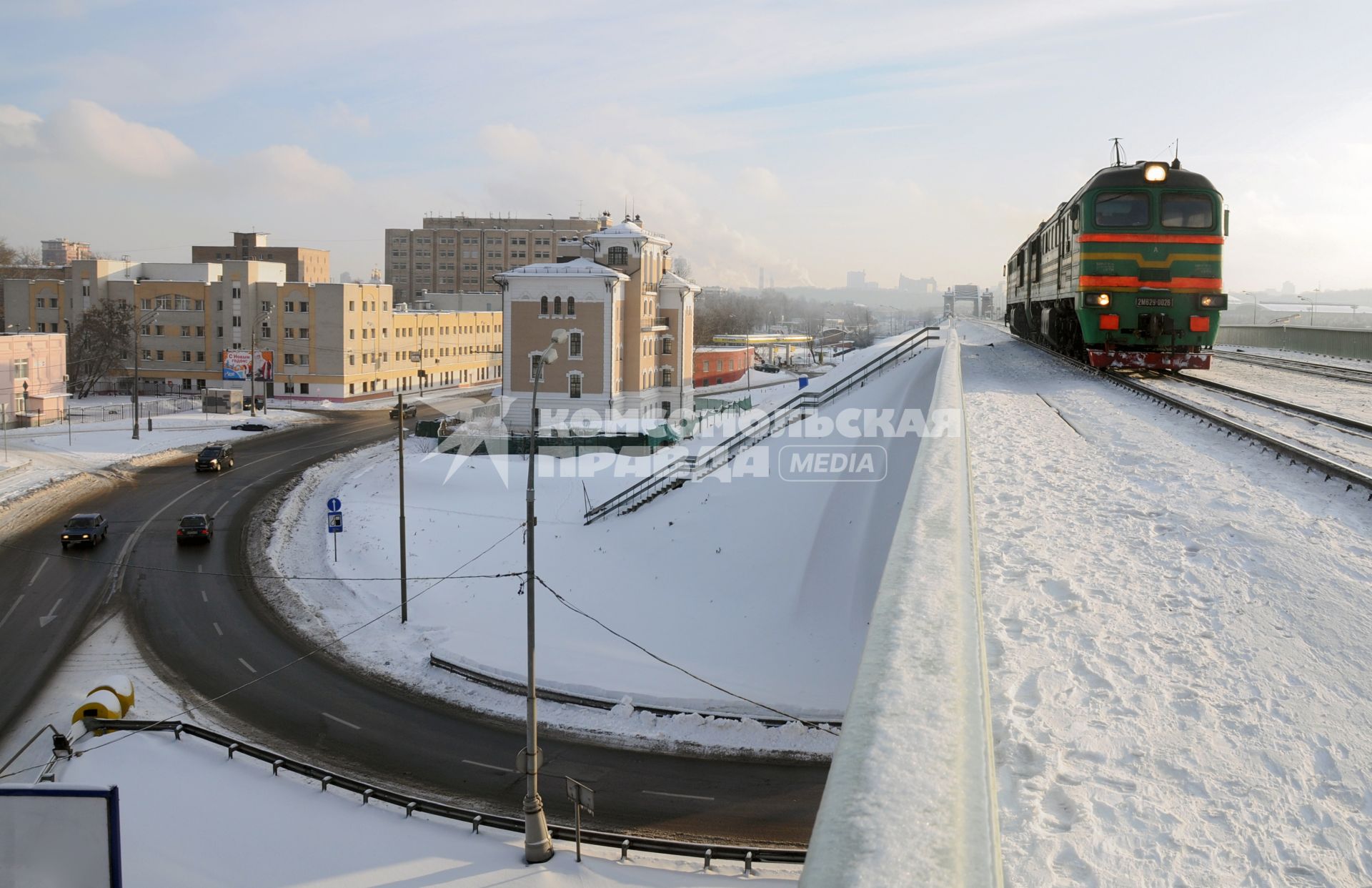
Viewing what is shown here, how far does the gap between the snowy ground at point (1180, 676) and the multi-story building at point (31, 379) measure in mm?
55548

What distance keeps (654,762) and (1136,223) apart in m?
13.6

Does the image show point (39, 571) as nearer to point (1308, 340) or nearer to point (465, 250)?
point (1308, 340)

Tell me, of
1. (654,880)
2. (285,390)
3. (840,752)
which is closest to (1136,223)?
(654,880)

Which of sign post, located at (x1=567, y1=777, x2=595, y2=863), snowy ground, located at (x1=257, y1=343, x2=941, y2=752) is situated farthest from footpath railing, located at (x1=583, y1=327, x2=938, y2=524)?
sign post, located at (x1=567, y1=777, x2=595, y2=863)

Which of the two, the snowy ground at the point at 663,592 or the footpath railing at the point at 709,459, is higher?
the footpath railing at the point at 709,459

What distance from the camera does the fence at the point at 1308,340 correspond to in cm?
3073

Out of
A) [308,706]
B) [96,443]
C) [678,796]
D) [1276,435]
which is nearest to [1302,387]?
[1276,435]

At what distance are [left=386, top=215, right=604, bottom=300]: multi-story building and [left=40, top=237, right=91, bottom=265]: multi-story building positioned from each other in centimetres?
4883

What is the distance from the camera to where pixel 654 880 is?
41.0ft

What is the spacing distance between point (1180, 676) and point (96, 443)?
51.8m

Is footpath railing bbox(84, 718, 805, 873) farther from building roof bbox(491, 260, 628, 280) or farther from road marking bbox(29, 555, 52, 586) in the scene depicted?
building roof bbox(491, 260, 628, 280)

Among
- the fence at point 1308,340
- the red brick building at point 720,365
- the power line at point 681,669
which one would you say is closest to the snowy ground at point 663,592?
the power line at point 681,669

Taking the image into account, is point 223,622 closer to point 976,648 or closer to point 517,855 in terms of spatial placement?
point 517,855

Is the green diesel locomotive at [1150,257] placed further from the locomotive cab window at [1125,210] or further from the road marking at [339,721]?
the road marking at [339,721]
